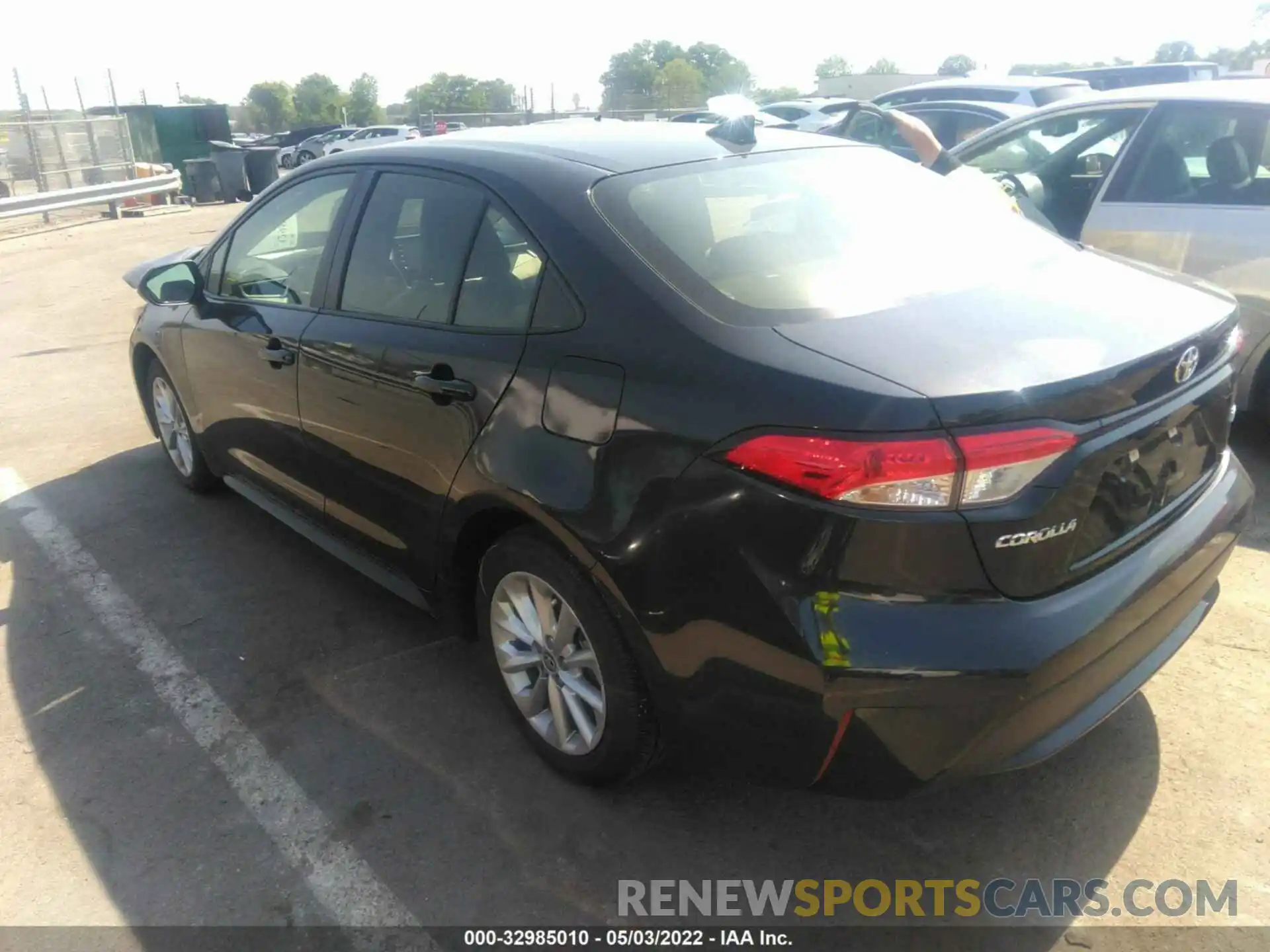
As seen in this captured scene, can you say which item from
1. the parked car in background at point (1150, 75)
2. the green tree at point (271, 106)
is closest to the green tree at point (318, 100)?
the green tree at point (271, 106)

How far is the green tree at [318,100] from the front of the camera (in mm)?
85625

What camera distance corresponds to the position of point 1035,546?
2.03m

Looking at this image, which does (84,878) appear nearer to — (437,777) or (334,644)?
(437,777)

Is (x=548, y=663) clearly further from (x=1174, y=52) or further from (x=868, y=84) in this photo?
(x=1174, y=52)

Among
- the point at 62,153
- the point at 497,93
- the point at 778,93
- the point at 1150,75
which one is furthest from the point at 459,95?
the point at 1150,75

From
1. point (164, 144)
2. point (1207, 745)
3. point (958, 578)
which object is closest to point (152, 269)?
point (958, 578)

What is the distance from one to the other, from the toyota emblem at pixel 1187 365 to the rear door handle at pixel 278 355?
273cm

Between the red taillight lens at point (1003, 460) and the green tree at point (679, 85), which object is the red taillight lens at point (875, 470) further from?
the green tree at point (679, 85)

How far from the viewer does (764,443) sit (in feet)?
6.68

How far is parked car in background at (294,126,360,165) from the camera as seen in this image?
32938 mm

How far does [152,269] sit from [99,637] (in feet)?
5.39

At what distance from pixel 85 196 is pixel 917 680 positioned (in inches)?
746

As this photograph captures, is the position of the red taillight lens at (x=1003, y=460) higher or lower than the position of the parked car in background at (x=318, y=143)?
higher

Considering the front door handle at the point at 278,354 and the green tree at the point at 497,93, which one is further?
the green tree at the point at 497,93
